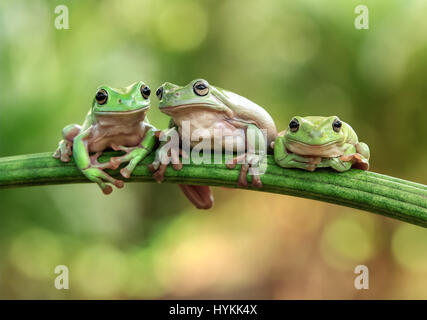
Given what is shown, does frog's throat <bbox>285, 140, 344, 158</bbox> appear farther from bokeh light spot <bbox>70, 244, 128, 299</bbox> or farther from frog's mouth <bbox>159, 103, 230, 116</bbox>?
bokeh light spot <bbox>70, 244, 128, 299</bbox>

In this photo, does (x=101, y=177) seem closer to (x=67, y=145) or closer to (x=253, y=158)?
(x=67, y=145)

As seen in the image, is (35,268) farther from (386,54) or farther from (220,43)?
(386,54)

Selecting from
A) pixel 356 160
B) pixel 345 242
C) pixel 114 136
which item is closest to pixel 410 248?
pixel 345 242

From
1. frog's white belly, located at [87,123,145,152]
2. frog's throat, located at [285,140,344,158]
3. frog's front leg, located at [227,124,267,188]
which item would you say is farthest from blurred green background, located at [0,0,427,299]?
frog's throat, located at [285,140,344,158]

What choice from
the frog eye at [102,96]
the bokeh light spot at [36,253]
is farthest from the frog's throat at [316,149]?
the bokeh light spot at [36,253]

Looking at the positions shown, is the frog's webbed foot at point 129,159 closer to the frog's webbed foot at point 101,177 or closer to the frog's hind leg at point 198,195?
the frog's webbed foot at point 101,177

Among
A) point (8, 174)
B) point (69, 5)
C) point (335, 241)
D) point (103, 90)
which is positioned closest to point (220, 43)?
point (69, 5)
